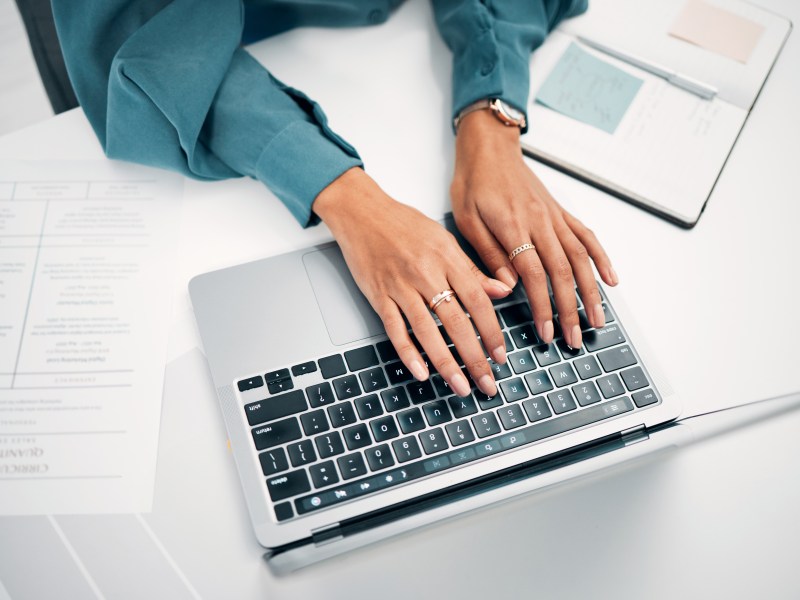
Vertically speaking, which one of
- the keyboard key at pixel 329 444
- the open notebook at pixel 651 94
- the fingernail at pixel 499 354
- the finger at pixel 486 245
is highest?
the open notebook at pixel 651 94

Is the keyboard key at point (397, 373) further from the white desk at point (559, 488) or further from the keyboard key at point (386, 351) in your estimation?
the white desk at point (559, 488)

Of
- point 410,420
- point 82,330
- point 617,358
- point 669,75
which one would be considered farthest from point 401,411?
point 669,75

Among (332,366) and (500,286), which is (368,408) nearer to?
(332,366)

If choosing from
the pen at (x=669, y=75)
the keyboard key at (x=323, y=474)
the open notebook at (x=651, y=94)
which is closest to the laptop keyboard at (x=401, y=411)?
the keyboard key at (x=323, y=474)

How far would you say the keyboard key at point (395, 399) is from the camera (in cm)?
50

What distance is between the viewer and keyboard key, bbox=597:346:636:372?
535 mm

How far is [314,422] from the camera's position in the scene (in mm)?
486

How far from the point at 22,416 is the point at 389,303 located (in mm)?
339

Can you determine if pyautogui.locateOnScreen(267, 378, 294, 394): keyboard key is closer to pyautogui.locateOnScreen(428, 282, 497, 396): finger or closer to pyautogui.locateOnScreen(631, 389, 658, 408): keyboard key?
pyautogui.locateOnScreen(428, 282, 497, 396): finger

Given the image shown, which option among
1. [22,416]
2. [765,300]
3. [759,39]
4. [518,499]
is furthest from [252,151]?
[759,39]

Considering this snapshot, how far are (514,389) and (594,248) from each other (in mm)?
179

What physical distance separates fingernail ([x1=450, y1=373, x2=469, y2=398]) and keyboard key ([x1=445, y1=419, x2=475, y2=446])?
26 millimetres

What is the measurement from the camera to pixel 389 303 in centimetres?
54

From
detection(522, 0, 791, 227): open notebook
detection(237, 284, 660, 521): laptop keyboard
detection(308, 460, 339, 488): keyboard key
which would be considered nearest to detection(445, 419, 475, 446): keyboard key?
detection(237, 284, 660, 521): laptop keyboard
